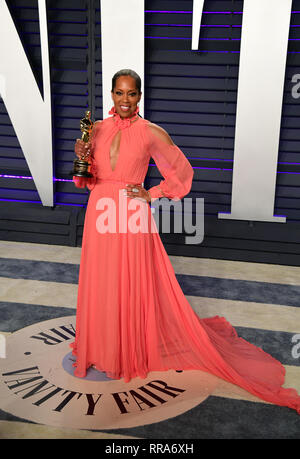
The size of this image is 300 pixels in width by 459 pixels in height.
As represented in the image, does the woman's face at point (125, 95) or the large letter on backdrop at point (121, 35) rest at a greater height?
the large letter on backdrop at point (121, 35)

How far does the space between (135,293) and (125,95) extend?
3.78 ft

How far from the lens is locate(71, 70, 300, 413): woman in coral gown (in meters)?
2.70

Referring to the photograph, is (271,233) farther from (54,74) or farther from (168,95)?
(54,74)

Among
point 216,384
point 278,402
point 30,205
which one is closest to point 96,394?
point 216,384

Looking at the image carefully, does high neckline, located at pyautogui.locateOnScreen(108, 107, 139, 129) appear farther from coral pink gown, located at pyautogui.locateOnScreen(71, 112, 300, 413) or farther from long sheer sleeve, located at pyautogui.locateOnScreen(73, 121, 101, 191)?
long sheer sleeve, located at pyautogui.locateOnScreen(73, 121, 101, 191)

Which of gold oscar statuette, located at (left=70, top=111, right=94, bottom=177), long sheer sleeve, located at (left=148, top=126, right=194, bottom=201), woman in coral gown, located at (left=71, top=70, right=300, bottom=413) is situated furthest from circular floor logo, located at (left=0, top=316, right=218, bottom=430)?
gold oscar statuette, located at (left=70, top=111, right=94, bottom=177)

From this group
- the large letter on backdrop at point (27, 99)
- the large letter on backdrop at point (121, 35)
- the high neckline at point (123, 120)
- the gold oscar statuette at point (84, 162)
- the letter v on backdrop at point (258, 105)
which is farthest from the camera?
the large letter on backdrop at point (27, 99)

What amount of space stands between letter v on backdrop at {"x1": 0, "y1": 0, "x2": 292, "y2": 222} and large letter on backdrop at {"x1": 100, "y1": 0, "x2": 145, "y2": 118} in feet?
0.03

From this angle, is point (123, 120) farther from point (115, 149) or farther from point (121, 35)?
point (121, 35)

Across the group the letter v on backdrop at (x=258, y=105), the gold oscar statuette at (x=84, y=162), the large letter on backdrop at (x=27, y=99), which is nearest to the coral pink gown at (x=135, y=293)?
the gold oscar statuette at (x=84, y=162)

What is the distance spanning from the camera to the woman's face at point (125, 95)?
8.55 feet

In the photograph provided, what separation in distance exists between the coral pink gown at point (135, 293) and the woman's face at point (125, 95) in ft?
0.21

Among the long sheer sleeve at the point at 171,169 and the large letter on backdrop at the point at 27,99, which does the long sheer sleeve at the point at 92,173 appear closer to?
the long sheer sleeve at the point at 171,169
